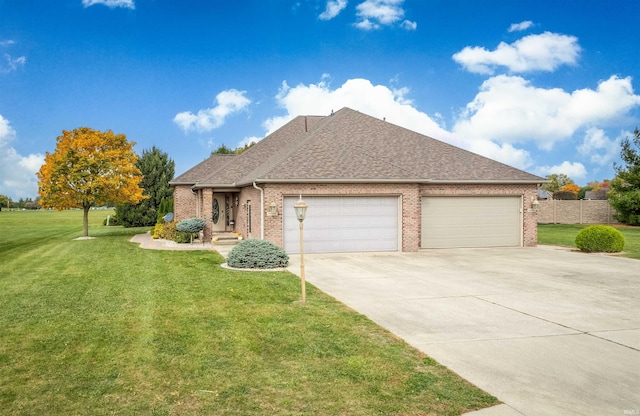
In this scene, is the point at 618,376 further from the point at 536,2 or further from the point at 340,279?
the point at 536,2

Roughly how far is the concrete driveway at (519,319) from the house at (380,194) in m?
2.68

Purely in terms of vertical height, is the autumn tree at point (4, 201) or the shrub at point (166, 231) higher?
the autumn tree at point (4, 201)

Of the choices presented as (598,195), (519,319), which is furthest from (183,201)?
(598,195)

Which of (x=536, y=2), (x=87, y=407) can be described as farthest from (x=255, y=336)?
(x=536, y=2)

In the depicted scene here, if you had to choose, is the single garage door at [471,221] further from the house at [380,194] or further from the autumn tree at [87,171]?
the autumn tree at [87,171]

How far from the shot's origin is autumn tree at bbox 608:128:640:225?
3356 centimetres

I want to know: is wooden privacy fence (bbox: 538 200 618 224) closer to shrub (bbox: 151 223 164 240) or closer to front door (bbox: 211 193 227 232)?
front door (bbox: 211 193 227 232)

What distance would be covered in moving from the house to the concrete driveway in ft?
8.78

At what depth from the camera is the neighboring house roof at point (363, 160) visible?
17.5 meters

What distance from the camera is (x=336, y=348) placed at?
623 cm

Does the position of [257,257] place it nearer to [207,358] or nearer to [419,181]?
[419,181]

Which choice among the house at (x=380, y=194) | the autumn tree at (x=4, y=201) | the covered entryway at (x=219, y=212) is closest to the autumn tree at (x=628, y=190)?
the house at (x=380, y=194)

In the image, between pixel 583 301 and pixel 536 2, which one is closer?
pixel 583 301

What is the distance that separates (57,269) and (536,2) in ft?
76.5
